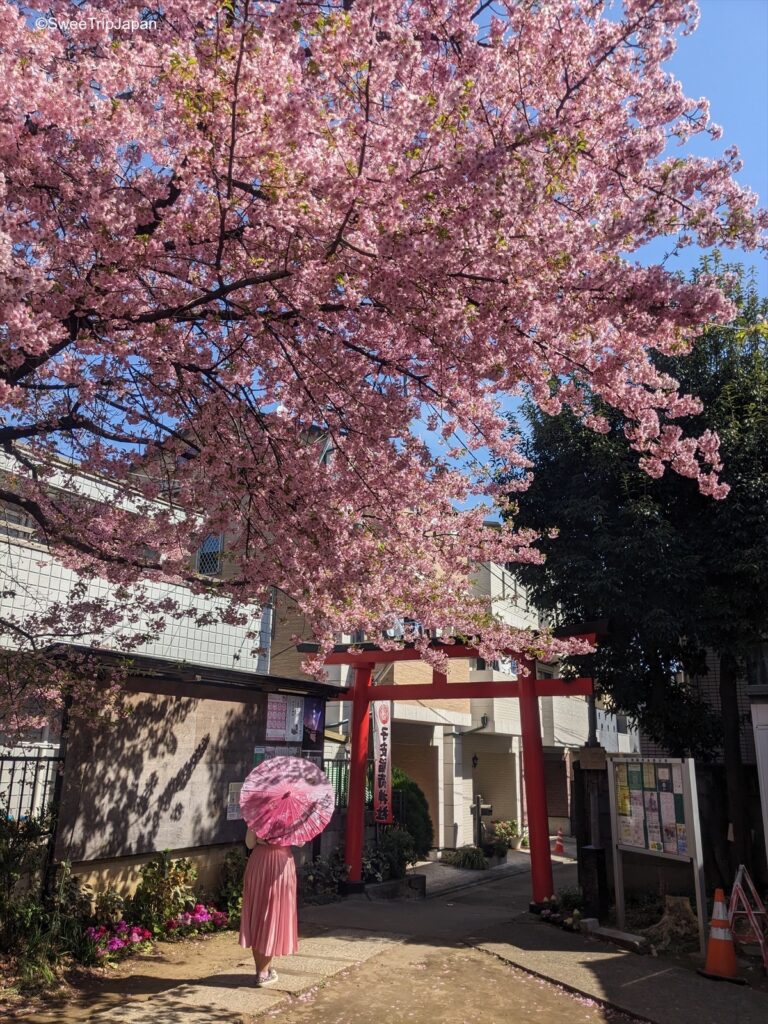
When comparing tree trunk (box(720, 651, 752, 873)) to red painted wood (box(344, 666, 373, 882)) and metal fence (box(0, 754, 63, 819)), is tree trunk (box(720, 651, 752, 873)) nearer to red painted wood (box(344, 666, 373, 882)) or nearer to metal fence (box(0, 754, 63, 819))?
red painted wood (box(344, 666, 373, 882))

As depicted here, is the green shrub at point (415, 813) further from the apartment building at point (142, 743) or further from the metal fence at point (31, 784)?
the metal fence at point (31, 784)

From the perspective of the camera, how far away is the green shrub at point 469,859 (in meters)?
19.1

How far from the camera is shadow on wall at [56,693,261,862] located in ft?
29.9

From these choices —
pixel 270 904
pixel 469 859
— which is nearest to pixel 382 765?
pixel 469 859

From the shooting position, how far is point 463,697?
13.2m

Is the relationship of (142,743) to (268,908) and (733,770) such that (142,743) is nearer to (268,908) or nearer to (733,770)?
(268,908)

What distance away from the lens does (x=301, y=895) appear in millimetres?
12164

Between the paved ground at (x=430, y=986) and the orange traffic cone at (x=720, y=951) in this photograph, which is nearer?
the paved ground at (x=430, y=986)

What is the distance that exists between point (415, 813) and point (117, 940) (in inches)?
454

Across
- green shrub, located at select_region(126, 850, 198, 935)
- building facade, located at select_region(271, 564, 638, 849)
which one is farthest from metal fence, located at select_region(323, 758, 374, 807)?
green shrub, located at select_region(126, 850, 198, 935)

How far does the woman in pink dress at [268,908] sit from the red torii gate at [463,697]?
512 cm

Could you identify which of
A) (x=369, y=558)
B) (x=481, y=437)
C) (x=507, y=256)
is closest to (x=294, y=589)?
(x=369, y=558)

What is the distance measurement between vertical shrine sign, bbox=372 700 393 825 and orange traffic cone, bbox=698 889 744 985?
7.25 m

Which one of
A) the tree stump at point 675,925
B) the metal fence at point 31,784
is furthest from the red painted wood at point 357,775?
the metal fence at point 31,784
